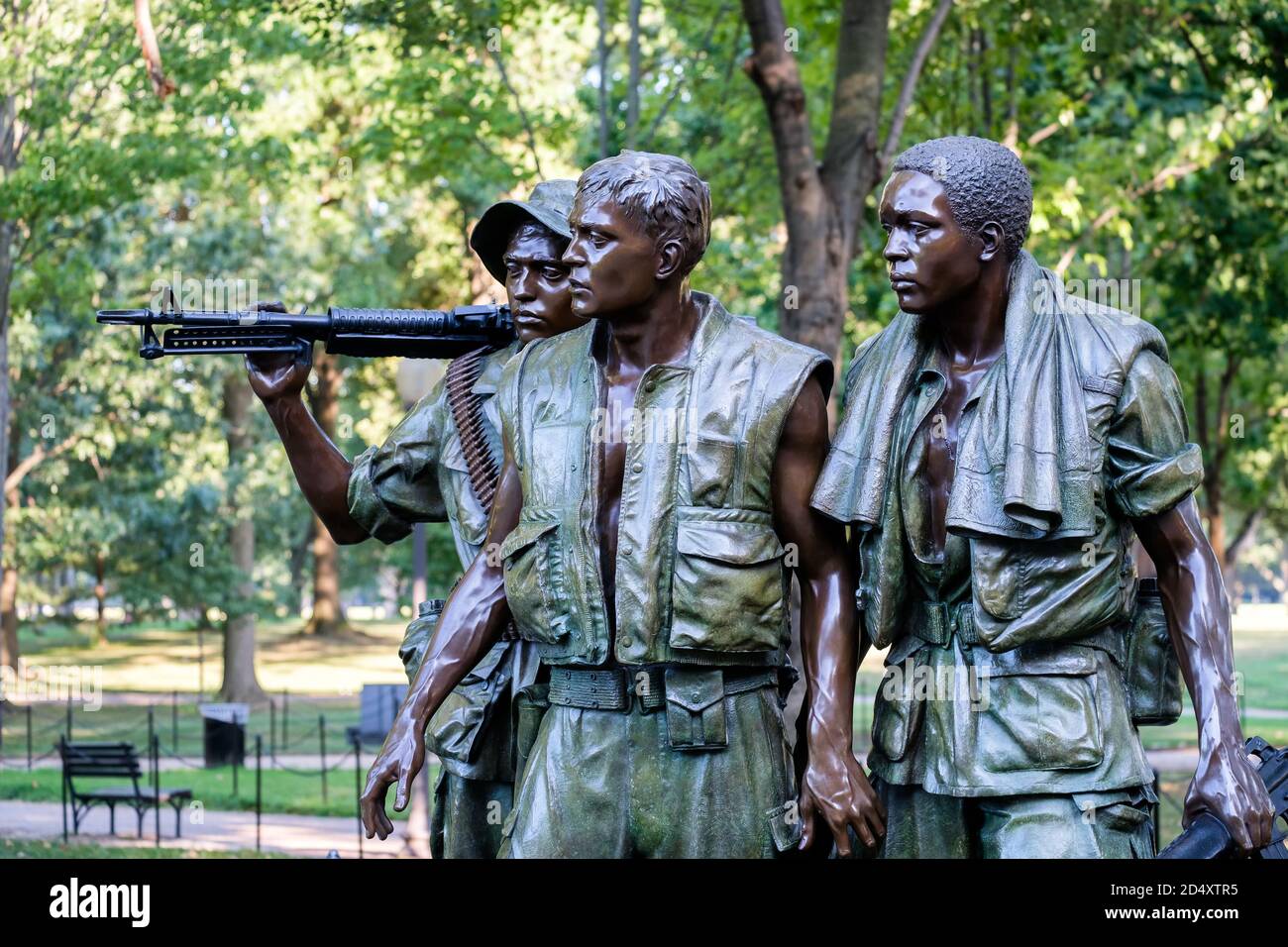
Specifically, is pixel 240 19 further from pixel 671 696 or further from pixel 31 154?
pixel 671 696

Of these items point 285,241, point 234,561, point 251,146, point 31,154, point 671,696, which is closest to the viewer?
point 671,696

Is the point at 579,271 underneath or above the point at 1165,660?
above

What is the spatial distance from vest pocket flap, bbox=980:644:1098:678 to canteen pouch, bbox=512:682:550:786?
52.2 inches

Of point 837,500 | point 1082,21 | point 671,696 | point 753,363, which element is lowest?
point 671,696

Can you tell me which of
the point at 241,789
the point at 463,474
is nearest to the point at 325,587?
the point at 241,789

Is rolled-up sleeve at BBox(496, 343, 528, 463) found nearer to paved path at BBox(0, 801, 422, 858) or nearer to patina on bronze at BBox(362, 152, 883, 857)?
patina on bronze at BBox(362, 152, 883, 857)

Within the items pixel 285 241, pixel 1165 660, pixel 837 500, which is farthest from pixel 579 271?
pixel 285 241

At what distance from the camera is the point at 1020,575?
4.79m

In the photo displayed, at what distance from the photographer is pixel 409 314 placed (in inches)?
249

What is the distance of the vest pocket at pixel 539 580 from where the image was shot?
4.98 metres

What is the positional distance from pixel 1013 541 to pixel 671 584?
903mm

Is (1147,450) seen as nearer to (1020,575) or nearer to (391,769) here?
(1020,575)

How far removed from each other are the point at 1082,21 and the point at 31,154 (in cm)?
866

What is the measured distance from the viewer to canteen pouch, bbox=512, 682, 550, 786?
17.7ft
